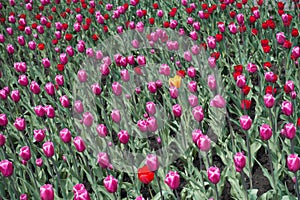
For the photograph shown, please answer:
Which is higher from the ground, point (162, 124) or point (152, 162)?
point (152, 162)

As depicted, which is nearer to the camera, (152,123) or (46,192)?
(46,192)

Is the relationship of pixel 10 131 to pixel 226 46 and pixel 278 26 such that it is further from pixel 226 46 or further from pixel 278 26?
pixel 278 26

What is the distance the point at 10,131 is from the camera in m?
4.02

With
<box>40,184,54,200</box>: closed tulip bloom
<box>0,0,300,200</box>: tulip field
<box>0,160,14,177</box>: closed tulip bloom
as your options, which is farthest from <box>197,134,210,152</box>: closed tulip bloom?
<box>0,160,14,177</box>: closed tulip bloom

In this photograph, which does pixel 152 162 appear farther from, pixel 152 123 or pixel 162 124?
pixel 162 124

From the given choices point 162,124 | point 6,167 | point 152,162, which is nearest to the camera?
point 152,162

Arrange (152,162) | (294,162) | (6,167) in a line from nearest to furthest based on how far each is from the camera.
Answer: (294,162), (152,162), (6,167)

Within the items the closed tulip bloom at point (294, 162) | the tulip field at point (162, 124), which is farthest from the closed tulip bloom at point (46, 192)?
the closed tulip bloom at point (294, 162)

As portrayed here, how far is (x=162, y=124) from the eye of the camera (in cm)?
368

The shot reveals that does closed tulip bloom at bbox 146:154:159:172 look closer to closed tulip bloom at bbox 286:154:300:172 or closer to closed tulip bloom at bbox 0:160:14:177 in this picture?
closed tulip bloom at bbox 286:154:300:172

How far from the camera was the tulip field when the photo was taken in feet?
9.29

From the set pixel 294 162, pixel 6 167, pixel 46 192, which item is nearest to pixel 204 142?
pixel 294 162

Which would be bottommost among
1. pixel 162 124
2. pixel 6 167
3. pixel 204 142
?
pixel 162 124

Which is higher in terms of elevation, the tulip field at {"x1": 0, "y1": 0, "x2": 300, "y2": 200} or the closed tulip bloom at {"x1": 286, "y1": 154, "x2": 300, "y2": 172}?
the closed tulip bloom at {"x1": 286, "y1": 154, "x2": 300, "y2": 172}
